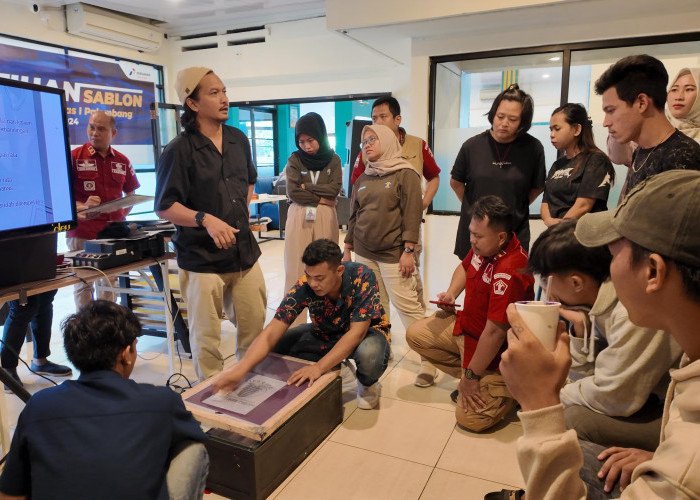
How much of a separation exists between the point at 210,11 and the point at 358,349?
568cm

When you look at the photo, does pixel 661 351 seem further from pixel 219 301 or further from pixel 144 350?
pixel 144 350

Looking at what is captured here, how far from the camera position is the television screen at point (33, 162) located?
1920 millimetres

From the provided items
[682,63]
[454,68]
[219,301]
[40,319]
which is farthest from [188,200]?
[682,63]

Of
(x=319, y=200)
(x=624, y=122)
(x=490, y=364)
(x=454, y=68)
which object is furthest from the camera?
(x=454, y=68)

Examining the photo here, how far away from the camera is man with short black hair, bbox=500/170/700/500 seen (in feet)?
2.15

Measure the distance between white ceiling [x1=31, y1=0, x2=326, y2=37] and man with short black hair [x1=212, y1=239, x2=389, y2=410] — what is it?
4.85 metres

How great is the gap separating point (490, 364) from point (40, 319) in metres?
2.64

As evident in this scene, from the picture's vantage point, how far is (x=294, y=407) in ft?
6.27

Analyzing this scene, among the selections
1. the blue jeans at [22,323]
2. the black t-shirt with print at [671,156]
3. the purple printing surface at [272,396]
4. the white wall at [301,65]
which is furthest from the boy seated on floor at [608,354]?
the white wall at [301,65]

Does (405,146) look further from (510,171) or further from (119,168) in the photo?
(119,168)

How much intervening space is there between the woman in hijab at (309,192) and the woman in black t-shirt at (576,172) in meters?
1.43

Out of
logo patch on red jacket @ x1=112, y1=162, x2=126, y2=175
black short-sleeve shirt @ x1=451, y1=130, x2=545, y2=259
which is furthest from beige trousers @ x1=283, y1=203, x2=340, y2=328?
logo patch on red jacket @ x1=112, y1=162, x2=126, y2=175

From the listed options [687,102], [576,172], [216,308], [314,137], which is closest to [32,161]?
[216,308]

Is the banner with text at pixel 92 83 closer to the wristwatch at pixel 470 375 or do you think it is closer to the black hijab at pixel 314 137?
the black hijab at pixel 314 137
